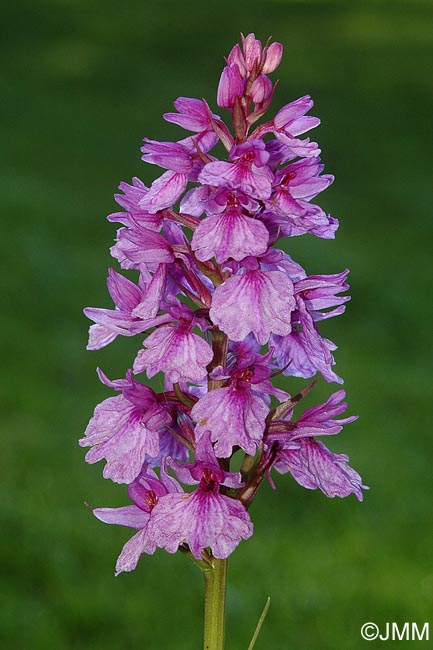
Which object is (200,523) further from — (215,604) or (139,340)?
(139,340)

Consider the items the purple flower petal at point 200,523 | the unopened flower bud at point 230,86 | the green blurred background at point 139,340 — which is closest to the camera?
the purple flower petal at point 200,523

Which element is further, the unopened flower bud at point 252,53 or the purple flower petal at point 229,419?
the unopened flower bud at point 252,53

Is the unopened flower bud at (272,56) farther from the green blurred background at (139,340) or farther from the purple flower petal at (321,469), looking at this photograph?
the green blurred background at (139,340)

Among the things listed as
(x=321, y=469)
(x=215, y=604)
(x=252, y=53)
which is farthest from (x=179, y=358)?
(x=252, y=53)

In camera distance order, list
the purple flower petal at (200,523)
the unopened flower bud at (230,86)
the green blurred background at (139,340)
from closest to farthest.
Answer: the purple flower petal at (200,523)
the unopened flower bud at (230,86)
the green blurred background at (139,340)

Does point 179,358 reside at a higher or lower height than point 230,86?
lower

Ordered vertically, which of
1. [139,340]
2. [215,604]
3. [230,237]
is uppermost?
[139,340]

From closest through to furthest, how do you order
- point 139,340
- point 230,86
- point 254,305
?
point 254,305 → point 230,86 → point 139,340

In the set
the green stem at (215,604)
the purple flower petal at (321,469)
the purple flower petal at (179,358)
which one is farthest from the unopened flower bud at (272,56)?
the green stem at (215,604)
